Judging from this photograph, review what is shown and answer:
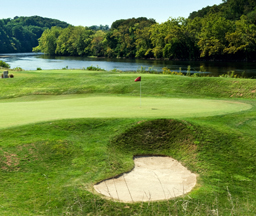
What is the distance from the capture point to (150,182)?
308 inches

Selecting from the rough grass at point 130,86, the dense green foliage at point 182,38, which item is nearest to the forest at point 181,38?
the dense green foliage at point 182,38

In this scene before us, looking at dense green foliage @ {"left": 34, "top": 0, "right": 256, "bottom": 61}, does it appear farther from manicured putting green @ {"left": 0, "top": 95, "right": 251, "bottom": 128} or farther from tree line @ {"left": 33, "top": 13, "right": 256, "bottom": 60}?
manicured putting green @ {"left": 0, "top": 95, "right": 251, "bottom": 128}

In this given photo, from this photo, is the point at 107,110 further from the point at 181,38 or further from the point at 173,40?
the point at 181,38

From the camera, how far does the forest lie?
8025 centimetres

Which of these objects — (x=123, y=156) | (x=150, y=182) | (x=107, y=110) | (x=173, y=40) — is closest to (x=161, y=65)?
(x=173, y=40)

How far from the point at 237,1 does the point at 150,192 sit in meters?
106

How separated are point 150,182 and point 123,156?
183 cm

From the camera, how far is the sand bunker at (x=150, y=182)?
705 cm

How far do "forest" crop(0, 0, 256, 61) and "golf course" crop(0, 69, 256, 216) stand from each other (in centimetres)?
7121

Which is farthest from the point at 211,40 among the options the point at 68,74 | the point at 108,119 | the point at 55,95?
the point at 108,119

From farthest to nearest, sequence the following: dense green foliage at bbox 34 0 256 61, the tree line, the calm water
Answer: dense green foliage at bbox 34 0 256 61 < the tree line < the calm water

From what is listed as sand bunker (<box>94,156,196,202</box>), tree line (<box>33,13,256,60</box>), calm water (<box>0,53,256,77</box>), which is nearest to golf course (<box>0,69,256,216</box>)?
sand bunker (<box>94,156,196,202</box>)

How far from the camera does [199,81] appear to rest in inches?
911

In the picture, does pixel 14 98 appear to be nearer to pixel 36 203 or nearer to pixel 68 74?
pixel 68 74
